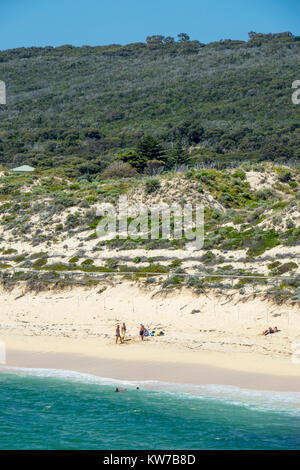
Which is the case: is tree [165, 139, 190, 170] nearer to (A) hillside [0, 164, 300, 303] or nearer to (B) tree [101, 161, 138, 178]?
(B) tree [101, 161, 138, 178]

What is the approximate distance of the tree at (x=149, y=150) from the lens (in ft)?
179

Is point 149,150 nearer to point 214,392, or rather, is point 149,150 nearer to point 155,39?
point 214,392

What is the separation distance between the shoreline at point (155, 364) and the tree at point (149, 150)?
34.5m

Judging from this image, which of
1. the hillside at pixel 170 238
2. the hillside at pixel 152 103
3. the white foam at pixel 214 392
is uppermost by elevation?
the hillside at pixel 152 103

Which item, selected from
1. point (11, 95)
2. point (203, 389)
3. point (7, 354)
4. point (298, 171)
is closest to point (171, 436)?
A: point (203, 389)

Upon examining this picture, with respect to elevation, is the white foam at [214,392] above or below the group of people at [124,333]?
below

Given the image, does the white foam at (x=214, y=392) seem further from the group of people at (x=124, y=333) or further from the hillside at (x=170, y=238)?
the hillside at (x=170, y=238)

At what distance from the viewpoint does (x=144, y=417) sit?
1516 centimetres

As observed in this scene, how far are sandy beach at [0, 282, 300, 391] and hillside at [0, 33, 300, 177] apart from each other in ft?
108

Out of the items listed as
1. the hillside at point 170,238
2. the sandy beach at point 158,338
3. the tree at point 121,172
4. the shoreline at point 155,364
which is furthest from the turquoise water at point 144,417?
the tree at point 121,172

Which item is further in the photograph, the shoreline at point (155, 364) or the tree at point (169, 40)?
the tree at point (169, 40)

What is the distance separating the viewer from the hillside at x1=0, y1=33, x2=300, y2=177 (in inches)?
Result: 2820

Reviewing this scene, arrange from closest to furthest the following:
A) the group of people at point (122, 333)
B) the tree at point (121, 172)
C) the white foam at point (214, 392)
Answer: the white foam at point (214, 392), the group of people at point (122, 333), the tree at point (121, 172)

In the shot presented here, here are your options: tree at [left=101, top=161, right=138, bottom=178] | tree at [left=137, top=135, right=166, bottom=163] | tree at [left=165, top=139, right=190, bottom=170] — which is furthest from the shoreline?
tree at [left=137, top=135, right=166, bottom=163]
